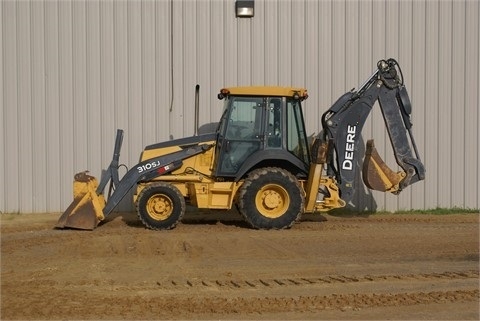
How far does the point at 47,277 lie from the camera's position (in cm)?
1006

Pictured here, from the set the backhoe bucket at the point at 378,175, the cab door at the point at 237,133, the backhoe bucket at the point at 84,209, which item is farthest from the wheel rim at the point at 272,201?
the backhoe bucket at the point at 84,209

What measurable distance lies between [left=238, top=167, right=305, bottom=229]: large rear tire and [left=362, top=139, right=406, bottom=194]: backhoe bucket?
5.88 ft

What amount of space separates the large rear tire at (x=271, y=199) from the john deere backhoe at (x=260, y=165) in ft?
0.06

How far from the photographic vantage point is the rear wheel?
1392cm

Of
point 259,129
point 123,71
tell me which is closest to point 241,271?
point 259,129

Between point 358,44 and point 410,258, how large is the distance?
7.32 metres

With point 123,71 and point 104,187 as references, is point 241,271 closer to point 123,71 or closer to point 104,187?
point 104,187

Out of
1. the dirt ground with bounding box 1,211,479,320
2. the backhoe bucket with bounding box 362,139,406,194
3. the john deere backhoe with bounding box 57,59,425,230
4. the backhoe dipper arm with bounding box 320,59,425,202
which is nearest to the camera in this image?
the dirt ground with bounding box 1,211,479,320

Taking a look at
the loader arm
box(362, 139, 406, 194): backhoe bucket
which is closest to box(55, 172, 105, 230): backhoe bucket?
the loader arm

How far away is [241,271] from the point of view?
1035 cm

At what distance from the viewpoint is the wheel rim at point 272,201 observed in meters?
13.9

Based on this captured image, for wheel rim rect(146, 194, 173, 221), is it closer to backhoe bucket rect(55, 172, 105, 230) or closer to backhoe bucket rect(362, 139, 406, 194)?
backhoe bucket rect(55, 172, 105, 230)

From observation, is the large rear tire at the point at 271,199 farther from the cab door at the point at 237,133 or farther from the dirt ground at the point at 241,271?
the cab door at the point at 237,133

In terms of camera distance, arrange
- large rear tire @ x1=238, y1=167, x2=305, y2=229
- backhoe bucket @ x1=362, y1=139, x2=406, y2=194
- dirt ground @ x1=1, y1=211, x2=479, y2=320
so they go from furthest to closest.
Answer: backhoe bucket @ x1=362, y1=139, x2=406, y2=194 < large rear tire @ x1=238, y1=167, x2=305, y2=229 < dirt ground @ x1=1, y1=211, x2=479, y2=320
